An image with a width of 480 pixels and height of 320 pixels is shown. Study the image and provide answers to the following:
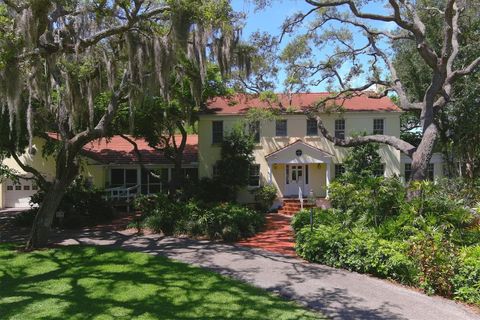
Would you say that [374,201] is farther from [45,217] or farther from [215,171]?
[215,171]

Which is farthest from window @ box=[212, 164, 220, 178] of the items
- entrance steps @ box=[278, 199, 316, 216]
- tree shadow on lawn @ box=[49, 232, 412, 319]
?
tree shadow on lawn @ box=[49, 232, 412, 319]

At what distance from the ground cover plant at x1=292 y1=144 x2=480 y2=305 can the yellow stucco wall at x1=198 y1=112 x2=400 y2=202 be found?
11.2 metres

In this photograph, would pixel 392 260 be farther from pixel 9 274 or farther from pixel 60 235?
pixel 60 235

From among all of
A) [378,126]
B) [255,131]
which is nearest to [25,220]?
[255,131]

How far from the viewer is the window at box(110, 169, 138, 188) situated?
27.2m

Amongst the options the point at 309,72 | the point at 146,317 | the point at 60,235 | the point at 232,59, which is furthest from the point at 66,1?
the point at 309,72

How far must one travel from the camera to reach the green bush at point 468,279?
26.7 ft

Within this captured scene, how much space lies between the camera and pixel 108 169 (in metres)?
27.1

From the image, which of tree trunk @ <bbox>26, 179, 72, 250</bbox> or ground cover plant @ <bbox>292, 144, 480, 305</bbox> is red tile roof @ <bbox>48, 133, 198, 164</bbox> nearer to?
tree trunk @ <bbox>26, 179, 72, 250</bbox>

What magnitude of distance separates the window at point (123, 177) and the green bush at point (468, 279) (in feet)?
70.4

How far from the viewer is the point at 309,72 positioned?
1933cm

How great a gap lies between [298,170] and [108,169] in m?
11.2

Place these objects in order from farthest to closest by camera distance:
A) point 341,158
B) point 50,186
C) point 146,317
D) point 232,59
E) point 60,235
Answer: point 341,158 < point 60,235 < point 50,186 < point 232,59 < point 146,317

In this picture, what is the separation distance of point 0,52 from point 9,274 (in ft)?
16.4
